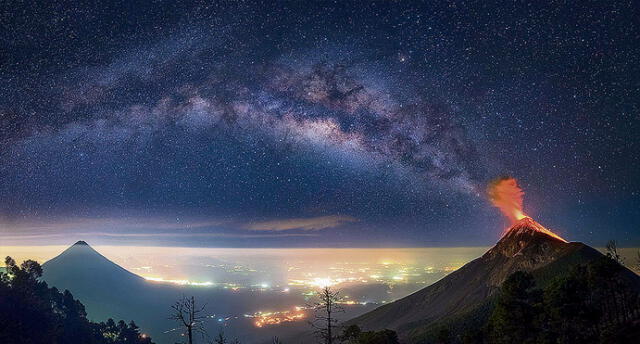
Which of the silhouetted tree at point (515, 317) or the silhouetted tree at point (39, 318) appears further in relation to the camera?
the silhouetted tree at point (39, 318)

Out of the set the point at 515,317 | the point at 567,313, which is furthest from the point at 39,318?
the point at 567,313

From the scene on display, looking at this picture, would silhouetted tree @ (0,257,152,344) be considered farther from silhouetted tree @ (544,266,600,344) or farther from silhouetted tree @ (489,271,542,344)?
silhouetted tree @ (544,266,600,344)

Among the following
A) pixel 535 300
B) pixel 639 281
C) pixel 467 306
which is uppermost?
pixel 535 300

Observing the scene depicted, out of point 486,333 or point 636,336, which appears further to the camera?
point 486,333

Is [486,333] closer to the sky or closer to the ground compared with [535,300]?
closer to the ground

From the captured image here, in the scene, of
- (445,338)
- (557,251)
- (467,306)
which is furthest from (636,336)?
(557,251)

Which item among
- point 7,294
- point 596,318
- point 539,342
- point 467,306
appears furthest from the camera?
point 467,306

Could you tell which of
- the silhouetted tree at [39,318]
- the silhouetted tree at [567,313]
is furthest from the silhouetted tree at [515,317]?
the silhouetted tree at [39,318]

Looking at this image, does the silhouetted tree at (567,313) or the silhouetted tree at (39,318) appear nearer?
the silhouetted tree at (567,313)

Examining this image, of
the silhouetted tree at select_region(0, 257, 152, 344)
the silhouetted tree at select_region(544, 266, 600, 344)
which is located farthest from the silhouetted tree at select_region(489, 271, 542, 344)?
the silhouetted tree at select_region(0, 257, 152, 344)

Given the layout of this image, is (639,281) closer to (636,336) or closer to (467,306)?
(467,306)

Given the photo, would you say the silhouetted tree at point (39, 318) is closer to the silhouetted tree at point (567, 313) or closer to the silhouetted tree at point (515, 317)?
the silhouetted tree at point (515, 317)
